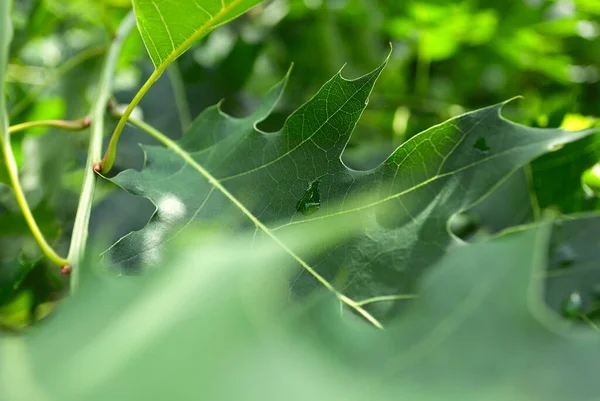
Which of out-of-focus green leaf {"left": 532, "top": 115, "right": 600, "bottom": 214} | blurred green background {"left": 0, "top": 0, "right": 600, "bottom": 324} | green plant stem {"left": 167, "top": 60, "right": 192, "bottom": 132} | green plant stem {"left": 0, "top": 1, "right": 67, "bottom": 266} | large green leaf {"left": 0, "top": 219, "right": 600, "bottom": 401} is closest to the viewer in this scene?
large green leaf {"left": 0, "top": 219, "right": 600, "bottom": 401}

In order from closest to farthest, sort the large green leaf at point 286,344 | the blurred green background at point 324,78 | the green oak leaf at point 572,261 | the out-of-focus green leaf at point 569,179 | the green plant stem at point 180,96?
the large green leaf at point 286,344, the green oak leaf at point 572,261, the out-of-focus green leaf at point 569,179, the blurred green background at point 324,78, the green plant stem at point 180,96

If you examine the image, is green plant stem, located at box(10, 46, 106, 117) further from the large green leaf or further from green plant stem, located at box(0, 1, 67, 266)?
the large green leaf

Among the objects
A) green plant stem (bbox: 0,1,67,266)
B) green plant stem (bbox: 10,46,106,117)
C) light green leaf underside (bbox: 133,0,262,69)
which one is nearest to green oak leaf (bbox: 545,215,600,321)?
light green leaf underside (bbox: 133,0,262,69)

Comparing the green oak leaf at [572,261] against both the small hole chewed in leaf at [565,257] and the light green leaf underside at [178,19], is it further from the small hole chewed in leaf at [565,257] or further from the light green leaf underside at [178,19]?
the light green leaf underside at [178,19]

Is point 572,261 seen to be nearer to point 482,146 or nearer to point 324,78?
point 482,146

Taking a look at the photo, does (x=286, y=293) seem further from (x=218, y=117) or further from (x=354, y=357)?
(x=218, y=117)

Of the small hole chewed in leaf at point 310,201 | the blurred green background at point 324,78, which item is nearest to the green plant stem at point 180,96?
the blurred green background at point 324,78

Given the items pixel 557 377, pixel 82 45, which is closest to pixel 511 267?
pixel 557 377
